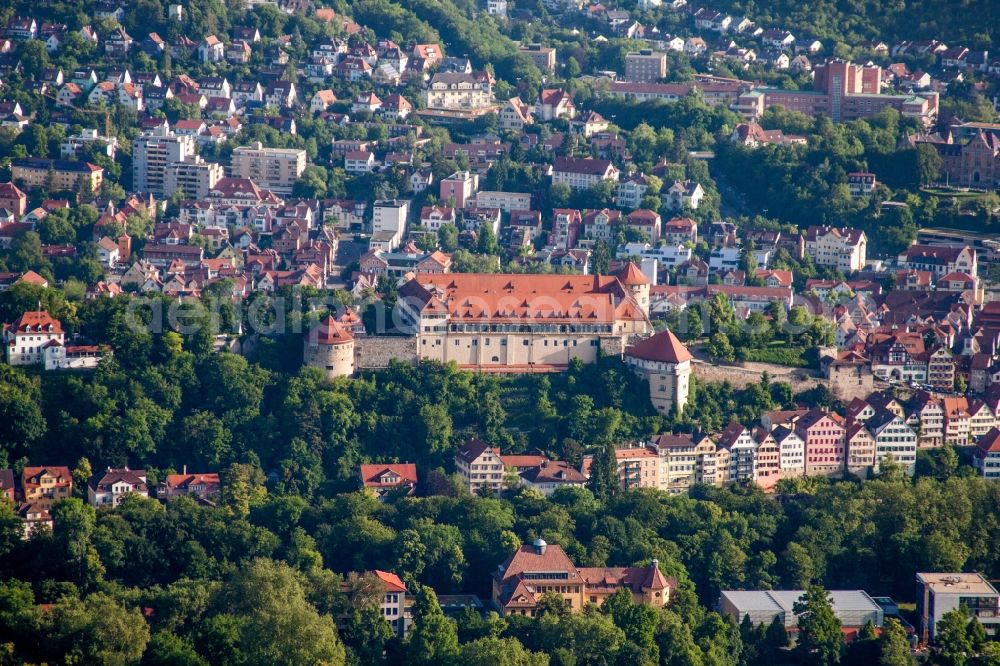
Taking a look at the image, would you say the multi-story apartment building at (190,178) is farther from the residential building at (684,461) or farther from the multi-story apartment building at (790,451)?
the multi-story apartment building at (790,451)

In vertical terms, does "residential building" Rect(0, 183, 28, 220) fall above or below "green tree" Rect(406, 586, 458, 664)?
above

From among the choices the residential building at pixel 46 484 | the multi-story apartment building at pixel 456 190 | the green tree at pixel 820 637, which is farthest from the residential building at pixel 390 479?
the multi-story apartment building at pixel 456 190

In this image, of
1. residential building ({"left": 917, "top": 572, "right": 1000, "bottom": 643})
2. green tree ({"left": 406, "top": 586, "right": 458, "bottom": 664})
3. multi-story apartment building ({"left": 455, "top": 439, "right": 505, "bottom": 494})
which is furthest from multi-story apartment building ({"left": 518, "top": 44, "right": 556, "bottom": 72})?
green tree ({"left": 406, "top": 586, "right": 458, "bottom": 664})

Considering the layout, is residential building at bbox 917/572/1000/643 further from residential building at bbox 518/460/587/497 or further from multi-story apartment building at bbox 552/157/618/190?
multi-story apartment building at bbox 552/157/618/190

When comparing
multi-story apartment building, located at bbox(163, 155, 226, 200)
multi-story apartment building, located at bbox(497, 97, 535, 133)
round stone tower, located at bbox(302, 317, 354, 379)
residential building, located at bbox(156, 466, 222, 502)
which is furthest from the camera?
multi-story apartment building, located at bbox(497, 97, 535, 133)

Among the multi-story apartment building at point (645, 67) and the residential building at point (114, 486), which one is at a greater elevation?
the multi-story apartment building at point (645, 67)

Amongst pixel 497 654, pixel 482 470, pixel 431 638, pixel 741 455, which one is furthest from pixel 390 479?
pixel 497 654

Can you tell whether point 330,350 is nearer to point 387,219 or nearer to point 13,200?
point 387,219
